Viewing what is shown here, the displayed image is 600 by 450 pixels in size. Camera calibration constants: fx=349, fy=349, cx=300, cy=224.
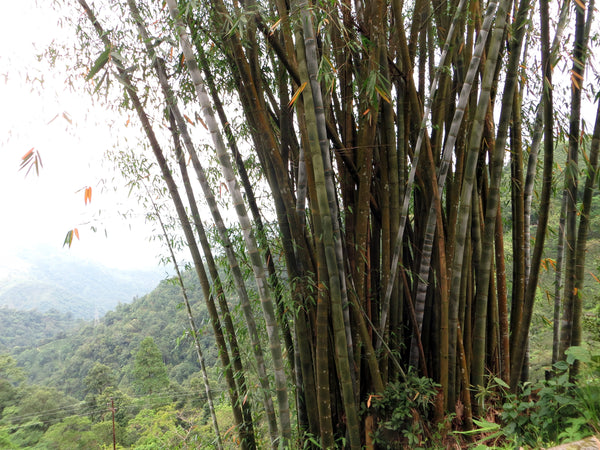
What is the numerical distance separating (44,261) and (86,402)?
32380mm

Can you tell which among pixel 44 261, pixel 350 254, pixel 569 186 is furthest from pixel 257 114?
pixel 44 261

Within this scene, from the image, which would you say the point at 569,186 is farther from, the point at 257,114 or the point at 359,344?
the point at 257,114

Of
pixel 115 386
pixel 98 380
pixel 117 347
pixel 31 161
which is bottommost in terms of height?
pixel 115 386

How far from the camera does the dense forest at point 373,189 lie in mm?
1596

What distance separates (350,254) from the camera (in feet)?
6.52

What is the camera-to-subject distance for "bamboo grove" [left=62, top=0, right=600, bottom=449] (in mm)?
1602

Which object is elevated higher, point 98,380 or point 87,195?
point 87,195

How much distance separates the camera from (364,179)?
74.2 inches

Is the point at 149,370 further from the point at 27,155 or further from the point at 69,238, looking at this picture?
the point at 27,155

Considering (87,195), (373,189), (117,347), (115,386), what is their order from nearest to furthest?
(87,195) → (373,189) → (115,386) → (117,347)

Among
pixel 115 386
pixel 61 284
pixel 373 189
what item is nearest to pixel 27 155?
pixel 373 189

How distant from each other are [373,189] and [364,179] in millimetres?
277

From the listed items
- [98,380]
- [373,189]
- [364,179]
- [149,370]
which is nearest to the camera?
[364,179]

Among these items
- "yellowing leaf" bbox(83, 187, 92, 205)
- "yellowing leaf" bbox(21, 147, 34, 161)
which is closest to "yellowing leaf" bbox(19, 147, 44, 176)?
"yellowing leaf" bbox(21, 147, 34, 161)
